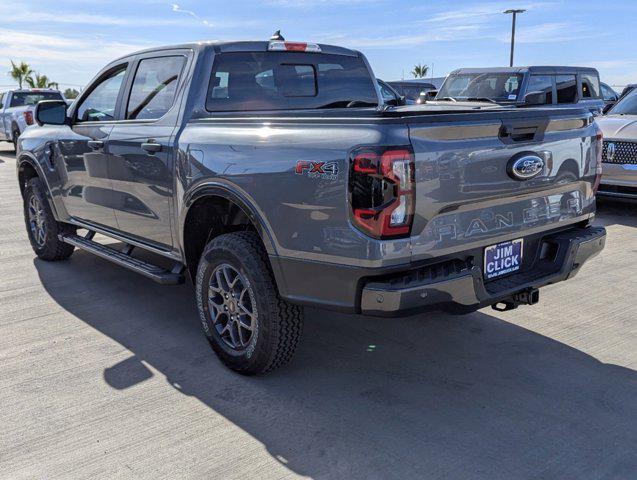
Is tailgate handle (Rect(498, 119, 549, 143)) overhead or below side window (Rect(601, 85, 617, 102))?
below

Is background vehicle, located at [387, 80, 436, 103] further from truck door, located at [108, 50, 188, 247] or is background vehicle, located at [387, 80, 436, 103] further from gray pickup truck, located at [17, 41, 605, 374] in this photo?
truck door, located at [108, 50, 188, 247]

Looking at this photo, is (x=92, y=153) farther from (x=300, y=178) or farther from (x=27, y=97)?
(x=27, y=97)

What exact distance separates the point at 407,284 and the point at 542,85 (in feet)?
30.0

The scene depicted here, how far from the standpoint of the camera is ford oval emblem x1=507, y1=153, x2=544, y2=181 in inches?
122

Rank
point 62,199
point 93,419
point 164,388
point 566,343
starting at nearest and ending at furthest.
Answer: point 93,419 → point 164,388 → point 566,343 → point 62,199

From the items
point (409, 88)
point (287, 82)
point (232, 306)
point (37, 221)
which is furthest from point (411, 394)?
point (409, 88)

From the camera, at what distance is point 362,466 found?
2678mm

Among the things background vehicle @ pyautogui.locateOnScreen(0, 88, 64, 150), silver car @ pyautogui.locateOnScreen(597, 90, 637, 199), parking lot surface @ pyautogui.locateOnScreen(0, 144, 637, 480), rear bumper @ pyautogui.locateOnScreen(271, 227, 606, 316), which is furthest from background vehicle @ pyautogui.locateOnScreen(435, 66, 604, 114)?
background vehicle @ pyautogui.locateOnScreen(0, 88, 64, 150)

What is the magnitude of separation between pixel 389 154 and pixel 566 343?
6.80 ft

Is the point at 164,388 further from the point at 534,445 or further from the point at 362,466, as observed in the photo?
the point at 534,445

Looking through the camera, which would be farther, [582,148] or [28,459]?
[582,148]

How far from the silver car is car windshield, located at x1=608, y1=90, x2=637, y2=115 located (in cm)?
70

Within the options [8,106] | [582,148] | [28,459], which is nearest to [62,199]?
[28,459]

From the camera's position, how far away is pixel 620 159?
25.2ft
